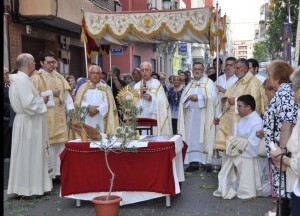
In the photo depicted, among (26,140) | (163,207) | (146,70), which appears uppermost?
(146,70)

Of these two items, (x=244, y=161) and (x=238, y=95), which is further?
(x=238, y=95)

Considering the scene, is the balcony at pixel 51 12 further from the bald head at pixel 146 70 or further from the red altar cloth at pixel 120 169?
the red altar cloth at pixel 120 169

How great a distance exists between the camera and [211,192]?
6918mm

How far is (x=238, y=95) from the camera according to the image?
7.39 m

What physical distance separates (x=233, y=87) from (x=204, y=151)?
151cm

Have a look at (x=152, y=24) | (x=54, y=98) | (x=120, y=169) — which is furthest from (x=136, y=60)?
(x=120, y=169)

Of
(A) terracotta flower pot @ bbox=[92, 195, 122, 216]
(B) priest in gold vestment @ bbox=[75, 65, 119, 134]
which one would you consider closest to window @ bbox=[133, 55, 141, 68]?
(B) priest in gold vestment @ bbox=[75, 65, 119, 134]

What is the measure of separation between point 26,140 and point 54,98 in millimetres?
1143

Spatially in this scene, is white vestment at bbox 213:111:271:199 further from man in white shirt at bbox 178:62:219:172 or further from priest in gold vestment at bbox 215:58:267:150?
man in white shirt at bbox 178:62:219:172

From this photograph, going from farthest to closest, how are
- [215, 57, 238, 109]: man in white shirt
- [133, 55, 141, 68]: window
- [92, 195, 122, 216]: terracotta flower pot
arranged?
[133, 55, 141, 68]: window < [215, 57, 238, 109]: man in white shirt < [92, 195, 122, 216]: terracotta flower pot

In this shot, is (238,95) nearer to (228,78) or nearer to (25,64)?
(228,78)

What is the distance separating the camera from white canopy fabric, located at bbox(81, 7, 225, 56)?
9.20 metres

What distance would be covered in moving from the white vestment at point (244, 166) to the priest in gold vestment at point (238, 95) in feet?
1.89

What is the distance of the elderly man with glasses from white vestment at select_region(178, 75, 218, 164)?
2.15 meters
